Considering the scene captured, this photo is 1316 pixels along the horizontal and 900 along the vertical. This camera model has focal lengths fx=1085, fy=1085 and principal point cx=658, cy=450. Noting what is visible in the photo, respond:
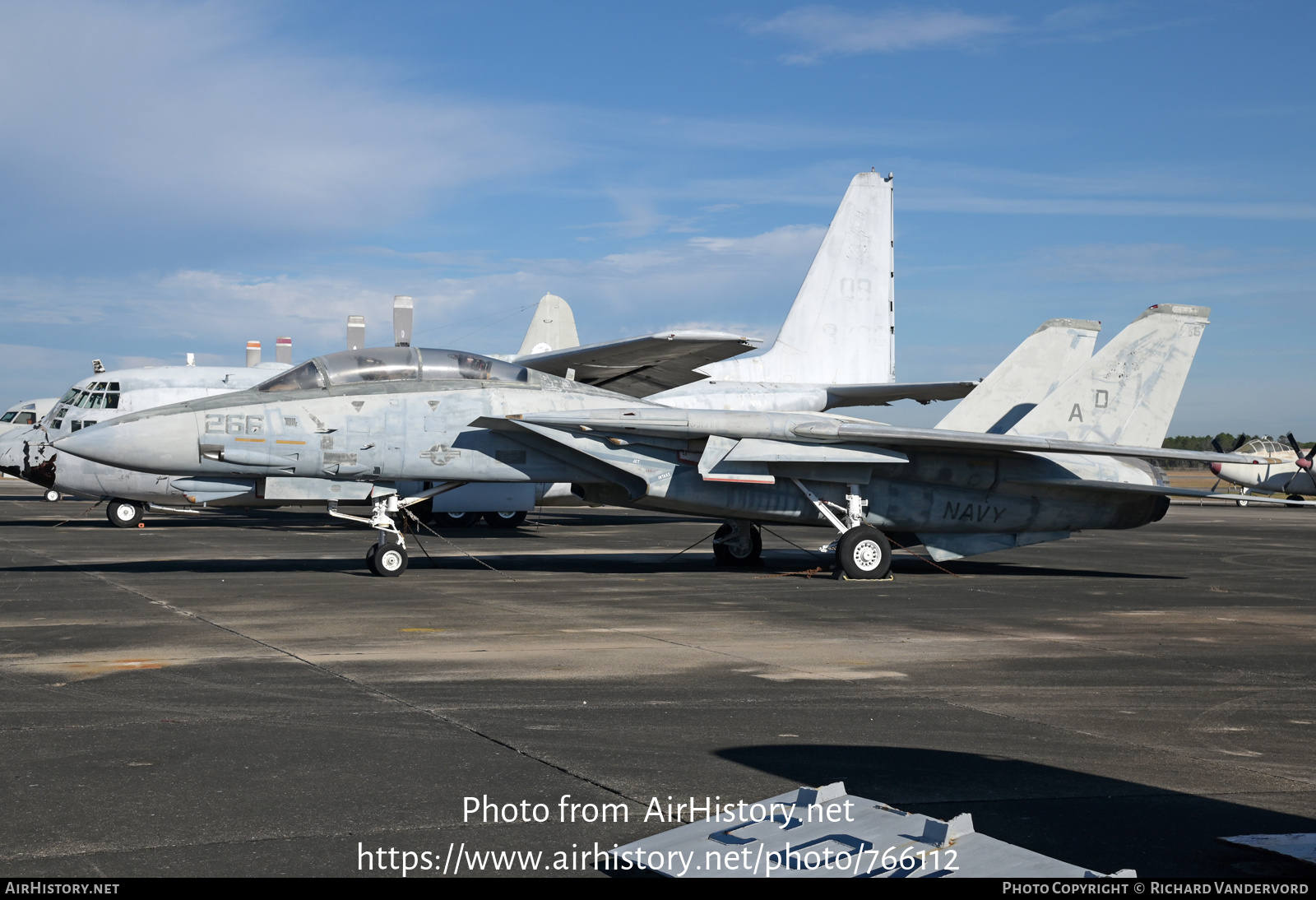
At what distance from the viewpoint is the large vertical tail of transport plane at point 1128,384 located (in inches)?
618

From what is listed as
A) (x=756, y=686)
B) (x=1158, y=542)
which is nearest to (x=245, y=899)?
(x=756, y=686)

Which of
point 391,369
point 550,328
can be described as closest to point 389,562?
point 391,369

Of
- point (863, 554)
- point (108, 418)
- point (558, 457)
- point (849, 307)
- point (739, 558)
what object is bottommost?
point (739, 558)

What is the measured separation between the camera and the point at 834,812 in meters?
4.06

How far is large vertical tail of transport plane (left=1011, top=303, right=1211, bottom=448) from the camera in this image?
15.7 meters

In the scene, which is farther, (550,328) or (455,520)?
(550,328)

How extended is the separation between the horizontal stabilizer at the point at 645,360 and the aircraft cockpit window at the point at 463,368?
225 inches

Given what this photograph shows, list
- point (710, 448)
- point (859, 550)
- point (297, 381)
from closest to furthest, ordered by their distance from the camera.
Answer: point (297, 381) < point (710, 448) < point (859, 550)

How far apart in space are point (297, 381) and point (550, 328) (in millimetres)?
19349

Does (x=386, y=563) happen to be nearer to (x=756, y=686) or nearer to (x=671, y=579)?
(x=671, y=579)

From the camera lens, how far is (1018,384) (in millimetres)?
16625

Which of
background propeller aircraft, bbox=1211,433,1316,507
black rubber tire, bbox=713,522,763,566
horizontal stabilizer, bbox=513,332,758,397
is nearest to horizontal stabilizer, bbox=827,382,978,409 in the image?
horizontal stabilizer, bbox=513,332,758,397

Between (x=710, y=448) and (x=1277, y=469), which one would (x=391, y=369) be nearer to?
(x=710, y=448)

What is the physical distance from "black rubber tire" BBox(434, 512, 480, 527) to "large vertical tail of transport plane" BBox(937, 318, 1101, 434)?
1325 cm
